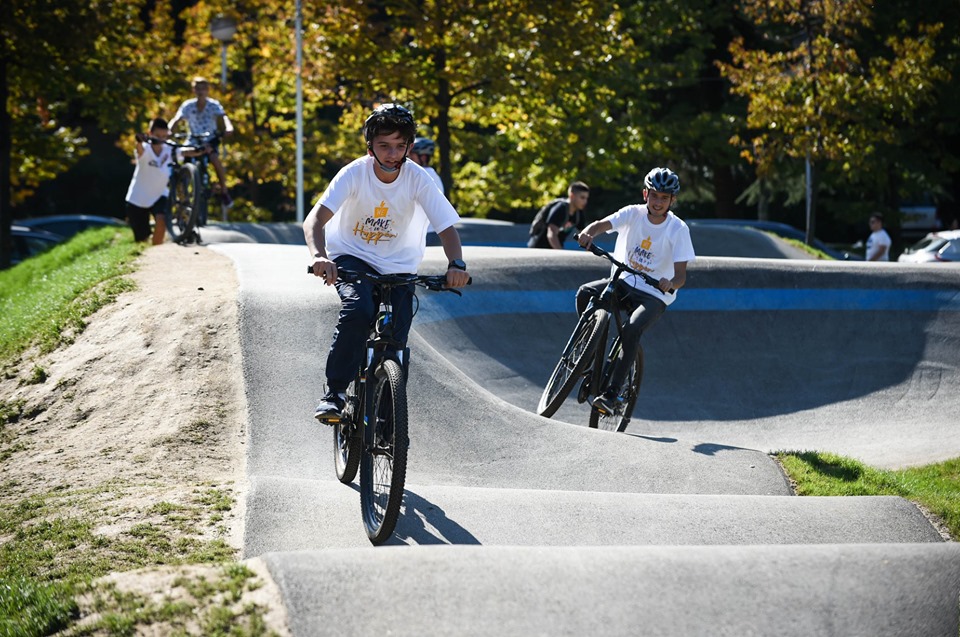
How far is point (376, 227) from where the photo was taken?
582cm

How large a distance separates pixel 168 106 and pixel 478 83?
934 cm

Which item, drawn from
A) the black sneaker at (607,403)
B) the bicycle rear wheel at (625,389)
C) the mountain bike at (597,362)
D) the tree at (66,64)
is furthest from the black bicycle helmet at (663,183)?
the tree at (66,64)

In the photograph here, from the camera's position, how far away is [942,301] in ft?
41.6

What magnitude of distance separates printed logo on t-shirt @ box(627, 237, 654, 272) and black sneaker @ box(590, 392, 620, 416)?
1044 millimetres

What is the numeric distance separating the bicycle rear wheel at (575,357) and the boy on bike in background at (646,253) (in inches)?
8.7

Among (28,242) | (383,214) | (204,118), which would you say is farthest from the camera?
(28,242)

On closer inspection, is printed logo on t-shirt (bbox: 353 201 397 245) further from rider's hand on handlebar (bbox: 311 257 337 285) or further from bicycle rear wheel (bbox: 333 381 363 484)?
bicycle rear wheel (bbox: 333 381 363 484)

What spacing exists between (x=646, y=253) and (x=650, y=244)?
0.08m

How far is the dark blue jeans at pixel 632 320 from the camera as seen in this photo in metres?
8.66

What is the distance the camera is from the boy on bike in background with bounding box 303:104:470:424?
557 cm

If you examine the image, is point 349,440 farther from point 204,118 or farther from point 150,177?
point 204,118

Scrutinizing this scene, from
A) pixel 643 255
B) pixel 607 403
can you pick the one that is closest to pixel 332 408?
pixel 607 403

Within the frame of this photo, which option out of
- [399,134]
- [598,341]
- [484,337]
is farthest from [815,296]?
[399,134]

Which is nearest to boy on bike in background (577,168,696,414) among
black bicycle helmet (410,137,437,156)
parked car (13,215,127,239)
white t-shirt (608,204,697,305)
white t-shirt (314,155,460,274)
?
white t-shirt (608,204,697,305)
